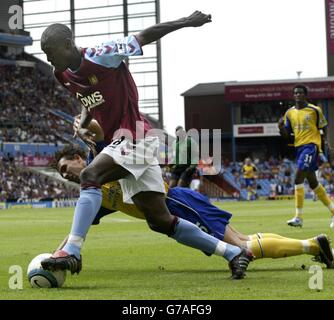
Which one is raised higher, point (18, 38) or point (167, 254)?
point (18, 38)

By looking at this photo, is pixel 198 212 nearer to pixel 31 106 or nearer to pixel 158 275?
pixel 158 275

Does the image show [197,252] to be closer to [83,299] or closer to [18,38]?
[83,299]

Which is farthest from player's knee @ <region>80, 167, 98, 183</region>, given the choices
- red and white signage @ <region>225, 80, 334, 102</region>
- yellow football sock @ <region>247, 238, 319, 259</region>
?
red and white signage @ <region>225, 80, 334, 102</region>

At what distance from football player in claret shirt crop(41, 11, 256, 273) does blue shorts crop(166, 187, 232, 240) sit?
70 centimetres

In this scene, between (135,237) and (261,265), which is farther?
(135,237)

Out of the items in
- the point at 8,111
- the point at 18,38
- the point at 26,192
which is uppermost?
the point at 18,38

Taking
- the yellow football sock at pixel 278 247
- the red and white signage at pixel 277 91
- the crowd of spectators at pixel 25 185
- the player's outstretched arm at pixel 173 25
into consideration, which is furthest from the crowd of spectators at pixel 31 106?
the player's outstretched arm at pixel 173 25

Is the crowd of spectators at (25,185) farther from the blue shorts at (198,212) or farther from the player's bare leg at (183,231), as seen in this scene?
the player's bare leg at (183,231)

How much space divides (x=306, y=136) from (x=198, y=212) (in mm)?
7549

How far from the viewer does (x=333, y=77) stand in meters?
61.2

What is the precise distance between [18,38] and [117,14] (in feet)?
26.6

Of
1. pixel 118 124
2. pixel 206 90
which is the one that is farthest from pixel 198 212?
pixel 206 90

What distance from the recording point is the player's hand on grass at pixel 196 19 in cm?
630
